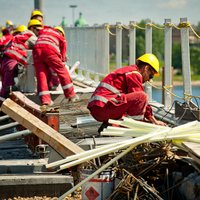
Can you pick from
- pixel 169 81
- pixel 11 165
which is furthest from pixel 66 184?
pixel 169 81

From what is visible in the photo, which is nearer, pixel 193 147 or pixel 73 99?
pixel 193 147

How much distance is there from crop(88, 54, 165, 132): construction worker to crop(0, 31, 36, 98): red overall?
18.6ft

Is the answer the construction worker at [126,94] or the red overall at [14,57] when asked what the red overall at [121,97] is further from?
the red overall at [14,57]

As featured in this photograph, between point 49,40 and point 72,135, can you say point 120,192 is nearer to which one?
point 72,135

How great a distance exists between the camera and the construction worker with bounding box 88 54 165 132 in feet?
34.2

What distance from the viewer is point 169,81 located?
13508mm

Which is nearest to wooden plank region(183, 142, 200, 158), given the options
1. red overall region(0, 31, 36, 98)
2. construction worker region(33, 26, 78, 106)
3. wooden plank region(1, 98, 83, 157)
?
wooden plank region(1, 98, 83, 157)

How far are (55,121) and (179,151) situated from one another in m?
2.52

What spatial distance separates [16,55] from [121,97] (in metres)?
6.15

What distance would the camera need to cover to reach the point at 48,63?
46.9 ft

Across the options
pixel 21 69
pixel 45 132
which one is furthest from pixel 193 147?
pixel 21 69

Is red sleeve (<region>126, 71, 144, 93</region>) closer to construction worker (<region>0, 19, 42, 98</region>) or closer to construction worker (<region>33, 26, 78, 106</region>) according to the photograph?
construction worker (<region>33, 26, 78, 106</region>)

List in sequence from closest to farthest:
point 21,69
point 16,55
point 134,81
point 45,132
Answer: point 45,132 < point 134,81 < point 21,69 < point 16,55

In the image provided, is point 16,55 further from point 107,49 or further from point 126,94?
point 126,94
